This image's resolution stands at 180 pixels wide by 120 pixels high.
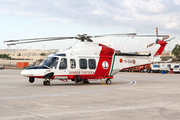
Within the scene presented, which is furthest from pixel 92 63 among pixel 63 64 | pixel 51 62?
pixel 51 62

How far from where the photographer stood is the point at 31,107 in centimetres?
905

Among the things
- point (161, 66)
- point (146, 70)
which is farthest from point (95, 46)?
point (146, 70)

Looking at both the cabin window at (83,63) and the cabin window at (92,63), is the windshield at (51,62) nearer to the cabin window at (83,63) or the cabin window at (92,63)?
the cabin window at (83,63)

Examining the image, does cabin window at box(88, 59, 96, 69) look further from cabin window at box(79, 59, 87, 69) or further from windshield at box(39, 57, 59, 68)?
windshield at box(39, 57, 59, 68)

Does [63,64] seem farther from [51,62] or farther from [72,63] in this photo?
[51,62]

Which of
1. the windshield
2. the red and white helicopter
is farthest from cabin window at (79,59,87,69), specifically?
the windshield

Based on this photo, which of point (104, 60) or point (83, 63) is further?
point (104, 60)

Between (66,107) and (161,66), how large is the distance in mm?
41134

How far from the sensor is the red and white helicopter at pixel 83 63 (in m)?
18.3

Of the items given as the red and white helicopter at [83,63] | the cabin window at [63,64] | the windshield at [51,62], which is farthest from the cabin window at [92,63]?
the windshield at [51,62]

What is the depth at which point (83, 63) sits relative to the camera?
1978 centimetres

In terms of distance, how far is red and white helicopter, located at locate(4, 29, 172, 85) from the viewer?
18.3m

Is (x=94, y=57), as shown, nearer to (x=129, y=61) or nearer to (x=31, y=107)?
(x=129, y=61)

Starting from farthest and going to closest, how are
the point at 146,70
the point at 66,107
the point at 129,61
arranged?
the point at 146,70 → the point at 129,61 → the point at 66,107
